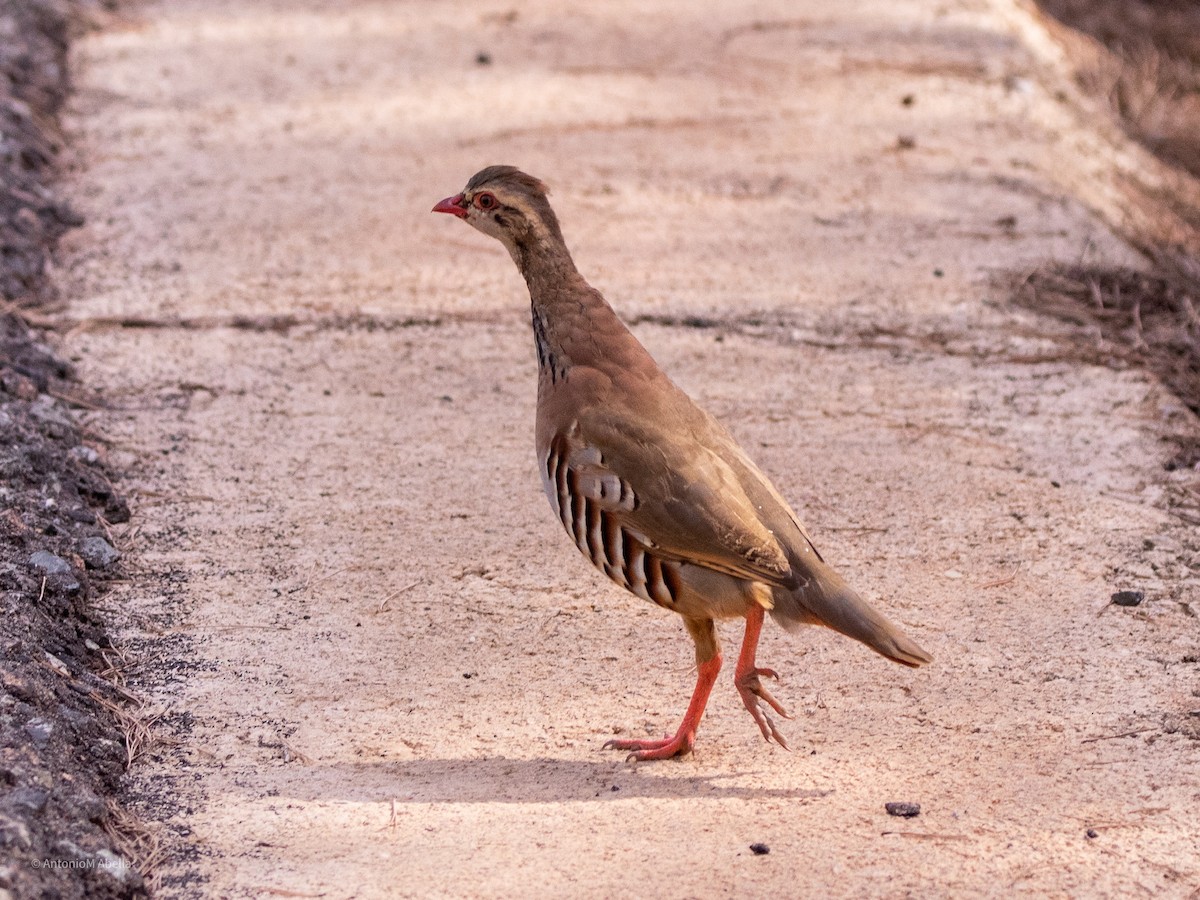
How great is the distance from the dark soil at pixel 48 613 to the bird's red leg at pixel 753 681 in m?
1.61

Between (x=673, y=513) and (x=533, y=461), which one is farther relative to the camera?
(x=533, y=461)

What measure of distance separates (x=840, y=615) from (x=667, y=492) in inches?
22.2

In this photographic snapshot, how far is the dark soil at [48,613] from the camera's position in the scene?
3.17 meters

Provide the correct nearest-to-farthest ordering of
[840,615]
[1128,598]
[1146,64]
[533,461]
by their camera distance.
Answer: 1. [840,615]
2. [1128,598]
3. [533,461]
4. [1146,64]

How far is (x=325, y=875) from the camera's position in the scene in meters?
3.39

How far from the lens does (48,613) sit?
4.24 m

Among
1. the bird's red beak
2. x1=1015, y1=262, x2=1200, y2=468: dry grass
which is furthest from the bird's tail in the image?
x1=1015, y1=262, x2=1200, y2=468: dry grass

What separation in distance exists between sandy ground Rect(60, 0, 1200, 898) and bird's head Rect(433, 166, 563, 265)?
1.24 metres

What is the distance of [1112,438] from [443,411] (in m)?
2.72

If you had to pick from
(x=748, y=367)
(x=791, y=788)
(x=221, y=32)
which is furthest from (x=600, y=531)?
(x=221, y=32)

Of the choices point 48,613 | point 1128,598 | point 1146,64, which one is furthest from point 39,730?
point 1146,64

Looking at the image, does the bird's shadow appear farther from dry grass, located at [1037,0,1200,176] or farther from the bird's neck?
dry grass, located at [1037,0,1200,176]

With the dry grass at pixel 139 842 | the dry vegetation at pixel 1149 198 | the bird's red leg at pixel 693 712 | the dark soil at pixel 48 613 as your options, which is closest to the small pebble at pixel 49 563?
the dark soil at pixel 48 613

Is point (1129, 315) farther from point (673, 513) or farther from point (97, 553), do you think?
point (97, 553)
